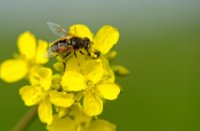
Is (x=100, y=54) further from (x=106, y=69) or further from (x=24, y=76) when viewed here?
(x=24, y=76)

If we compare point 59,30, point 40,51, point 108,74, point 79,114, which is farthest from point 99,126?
point 40,51

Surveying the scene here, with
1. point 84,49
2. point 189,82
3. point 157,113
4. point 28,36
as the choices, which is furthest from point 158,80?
point 84,49

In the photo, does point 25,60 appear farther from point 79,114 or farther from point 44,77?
point 79,114

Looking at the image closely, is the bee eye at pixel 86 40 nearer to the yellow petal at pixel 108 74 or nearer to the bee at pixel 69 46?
the bee at pixel 69 46

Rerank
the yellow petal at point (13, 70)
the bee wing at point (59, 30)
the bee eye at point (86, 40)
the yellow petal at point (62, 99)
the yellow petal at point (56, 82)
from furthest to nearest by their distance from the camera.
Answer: the yellow petal at point (13, 70)
the bee wing at point (59, 30)
the bee eye at point (86, 40)
the yellow petal at point (56, 82)
the yellow petal at point (62, 99)

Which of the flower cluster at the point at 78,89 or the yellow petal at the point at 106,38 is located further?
the yellow petal at the point at 106,38

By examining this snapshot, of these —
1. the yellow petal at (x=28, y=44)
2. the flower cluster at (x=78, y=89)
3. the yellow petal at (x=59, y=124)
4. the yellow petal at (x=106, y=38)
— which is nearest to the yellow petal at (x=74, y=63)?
the flower cluster at (x=78, y=89)
